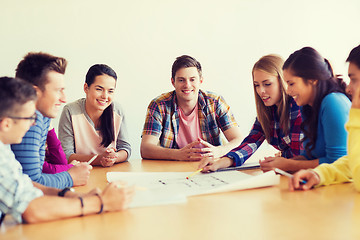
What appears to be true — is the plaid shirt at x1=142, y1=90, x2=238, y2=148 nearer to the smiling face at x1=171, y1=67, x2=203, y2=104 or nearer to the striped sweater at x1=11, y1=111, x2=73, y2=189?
the smiling face at x1=171, y1=67, x2=203, y2=104

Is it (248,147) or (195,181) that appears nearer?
(195,181)

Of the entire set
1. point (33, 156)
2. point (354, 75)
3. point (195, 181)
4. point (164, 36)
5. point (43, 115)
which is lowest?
point (195, 181)

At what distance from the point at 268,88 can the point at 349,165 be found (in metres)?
0.63

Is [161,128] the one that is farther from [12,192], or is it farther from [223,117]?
[12,192]

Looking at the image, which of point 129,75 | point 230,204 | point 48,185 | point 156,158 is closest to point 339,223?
point 230,204

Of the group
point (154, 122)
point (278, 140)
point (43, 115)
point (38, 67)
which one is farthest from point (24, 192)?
point (154, 122)

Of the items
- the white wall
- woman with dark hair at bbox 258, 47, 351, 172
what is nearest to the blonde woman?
woman with dark hair at bbox 258, 47, 351, 172

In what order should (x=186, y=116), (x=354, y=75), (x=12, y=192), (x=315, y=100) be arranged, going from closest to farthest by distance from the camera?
(x=12, y=192)
(x=354, y=75)
(x=315, y=100)
(x=186, y=116)

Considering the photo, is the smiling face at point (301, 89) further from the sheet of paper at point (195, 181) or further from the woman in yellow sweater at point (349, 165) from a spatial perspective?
the sheet of paper at point (195, 181)

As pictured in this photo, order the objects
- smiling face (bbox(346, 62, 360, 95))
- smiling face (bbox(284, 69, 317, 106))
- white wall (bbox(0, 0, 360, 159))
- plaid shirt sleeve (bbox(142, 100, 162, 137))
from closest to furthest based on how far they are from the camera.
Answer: smiling face (bbox(346, 62, 360, 95)) → smiling face (bbox(284, 69, 317, 106)) → plaid shirt sleeve (bbox(142, 100, 162, 137)) → white wall (bbox(0, 0, 360, 159))

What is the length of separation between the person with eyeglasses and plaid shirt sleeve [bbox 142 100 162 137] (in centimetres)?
121

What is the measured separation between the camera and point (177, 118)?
2.37 meters

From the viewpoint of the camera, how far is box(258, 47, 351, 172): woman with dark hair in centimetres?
132

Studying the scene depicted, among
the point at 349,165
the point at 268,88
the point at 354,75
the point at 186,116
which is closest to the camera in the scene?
the point at 349,165
